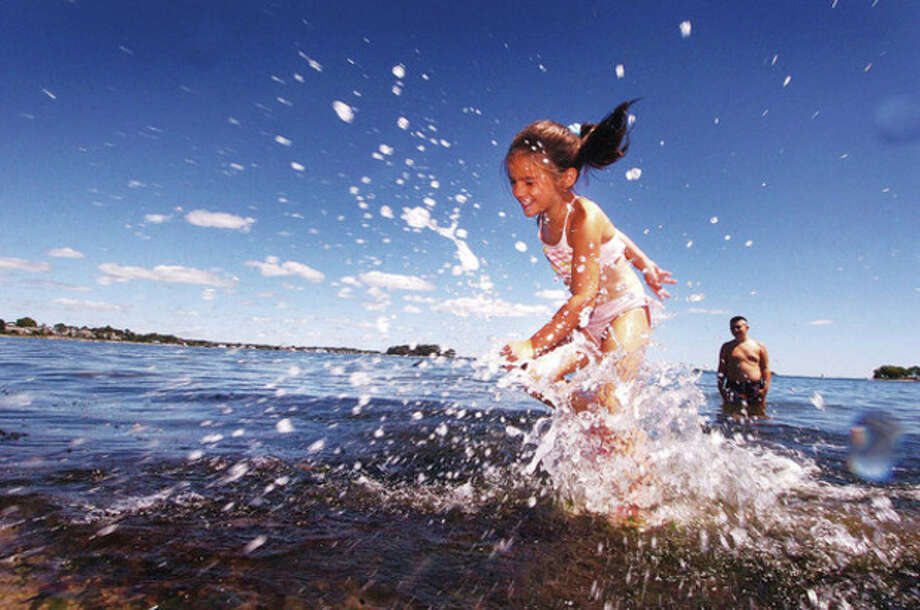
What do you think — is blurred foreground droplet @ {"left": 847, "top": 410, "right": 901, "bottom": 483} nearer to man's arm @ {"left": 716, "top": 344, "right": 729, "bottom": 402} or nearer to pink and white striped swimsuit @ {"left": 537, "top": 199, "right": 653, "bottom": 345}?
man's arm @ {"left": 716, "top": 344, "right": 729, "bottom": 402}

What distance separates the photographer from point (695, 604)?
1576 millimetres

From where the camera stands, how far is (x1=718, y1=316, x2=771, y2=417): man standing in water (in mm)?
9367

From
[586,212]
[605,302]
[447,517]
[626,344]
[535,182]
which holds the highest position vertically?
[535,182]

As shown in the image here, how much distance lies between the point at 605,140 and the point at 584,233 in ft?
2.82

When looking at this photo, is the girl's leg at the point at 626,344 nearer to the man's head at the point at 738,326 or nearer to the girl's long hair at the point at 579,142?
the girl's long hair at the point at 579,142

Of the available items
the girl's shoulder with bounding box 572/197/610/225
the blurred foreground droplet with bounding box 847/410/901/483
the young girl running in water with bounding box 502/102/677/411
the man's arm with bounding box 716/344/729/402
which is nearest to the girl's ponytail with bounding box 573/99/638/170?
the young girl running in water with bounding box 502/102/677/411

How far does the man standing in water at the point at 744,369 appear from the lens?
937cm

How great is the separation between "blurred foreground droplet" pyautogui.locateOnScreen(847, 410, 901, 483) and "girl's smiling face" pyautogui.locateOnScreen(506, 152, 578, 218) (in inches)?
142

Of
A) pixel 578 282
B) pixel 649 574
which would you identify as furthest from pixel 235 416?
pixel 649 574

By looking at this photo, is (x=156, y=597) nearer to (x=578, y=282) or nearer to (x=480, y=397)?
(x=578, y=282)

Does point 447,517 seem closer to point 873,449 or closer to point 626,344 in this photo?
point 626,344

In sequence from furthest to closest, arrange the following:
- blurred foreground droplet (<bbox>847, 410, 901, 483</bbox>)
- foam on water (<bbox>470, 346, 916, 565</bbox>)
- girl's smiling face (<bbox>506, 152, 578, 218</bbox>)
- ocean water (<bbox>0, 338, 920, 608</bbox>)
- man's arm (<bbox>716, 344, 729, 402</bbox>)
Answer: man's arm (<bbox>716, 344, 729, 402</bbox>) < blurred foreground droplet (<bbox>847, 410, 901, 483</bbox>) < girl's smiling face (<bbox>506, 152, 578, 218</bbox>) < foam on water (<bbox>470, 346, 916, 565</bbox>) < ocean water (<bbox>0, 338, 920, 608</bbox>)

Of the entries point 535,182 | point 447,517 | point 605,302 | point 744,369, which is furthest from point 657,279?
point 744,369

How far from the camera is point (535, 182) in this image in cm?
293
